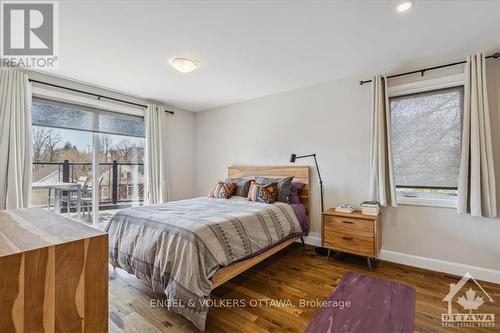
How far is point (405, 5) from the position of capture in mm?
1801

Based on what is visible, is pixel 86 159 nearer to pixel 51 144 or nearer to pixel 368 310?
pixel 51 144

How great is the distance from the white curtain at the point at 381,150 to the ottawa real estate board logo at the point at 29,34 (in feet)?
10.7

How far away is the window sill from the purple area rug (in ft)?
3.61

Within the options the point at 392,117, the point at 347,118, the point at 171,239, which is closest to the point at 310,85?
the point at 347,118

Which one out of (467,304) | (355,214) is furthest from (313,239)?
(467,304)

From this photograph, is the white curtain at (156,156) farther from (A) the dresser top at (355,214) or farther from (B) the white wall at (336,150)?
(A) the dresser top at (355,214)

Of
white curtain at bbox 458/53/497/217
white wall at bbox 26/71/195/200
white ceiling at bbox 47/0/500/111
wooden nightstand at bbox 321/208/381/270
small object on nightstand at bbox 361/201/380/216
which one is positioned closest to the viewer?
white ceiling at bbox 47/0/500/111

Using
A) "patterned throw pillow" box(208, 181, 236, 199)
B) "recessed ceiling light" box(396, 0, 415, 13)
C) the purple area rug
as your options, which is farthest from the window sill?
"patterned throw pillow" box(208, 181, 236, 199)

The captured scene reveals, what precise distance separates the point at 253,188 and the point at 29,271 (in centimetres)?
269

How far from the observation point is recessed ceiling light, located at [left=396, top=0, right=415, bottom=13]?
178 cm

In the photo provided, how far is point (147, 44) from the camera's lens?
2361 millimetres

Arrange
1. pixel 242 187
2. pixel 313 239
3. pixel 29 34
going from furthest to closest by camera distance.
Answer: pixel 242 187 < pixel 313 239 < pixel 29 34

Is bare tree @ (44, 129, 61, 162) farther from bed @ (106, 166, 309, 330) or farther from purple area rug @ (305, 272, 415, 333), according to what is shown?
purple area rug @ (305, 272, 415, 333)

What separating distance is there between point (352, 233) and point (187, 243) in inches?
75.4
